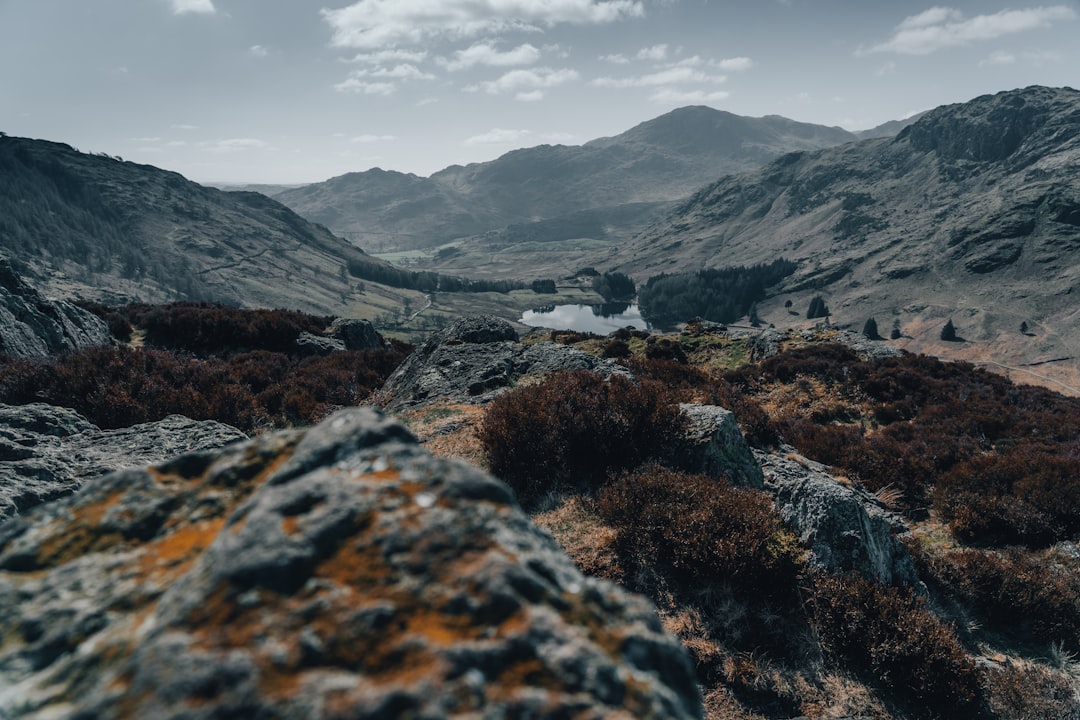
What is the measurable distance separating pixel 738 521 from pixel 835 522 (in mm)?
2347

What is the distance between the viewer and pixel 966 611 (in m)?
11.8

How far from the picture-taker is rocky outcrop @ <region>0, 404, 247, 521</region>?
26.7 ft

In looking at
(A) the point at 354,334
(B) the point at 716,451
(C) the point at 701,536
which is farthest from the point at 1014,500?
(A) the point at 354,334

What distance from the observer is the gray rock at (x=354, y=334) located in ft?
104

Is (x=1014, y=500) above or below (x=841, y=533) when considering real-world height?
below

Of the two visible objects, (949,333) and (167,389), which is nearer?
(167,389)

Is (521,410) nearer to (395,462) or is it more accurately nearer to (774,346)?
(395,462)

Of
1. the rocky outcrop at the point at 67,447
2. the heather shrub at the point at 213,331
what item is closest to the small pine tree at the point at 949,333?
the heather shrub at the point at 213,331

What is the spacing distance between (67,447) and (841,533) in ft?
50.5

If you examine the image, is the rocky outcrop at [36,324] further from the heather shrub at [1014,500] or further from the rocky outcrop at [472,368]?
the heather shrub at [1014,500]

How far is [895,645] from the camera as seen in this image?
820cm

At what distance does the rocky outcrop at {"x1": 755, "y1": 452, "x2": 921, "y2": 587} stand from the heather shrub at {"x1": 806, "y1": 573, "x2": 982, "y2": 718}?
2.36ft

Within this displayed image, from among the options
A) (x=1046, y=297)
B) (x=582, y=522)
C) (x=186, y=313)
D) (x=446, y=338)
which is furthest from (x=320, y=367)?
(x=1046, y=297)

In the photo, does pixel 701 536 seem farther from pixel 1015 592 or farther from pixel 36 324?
pixel 36 324
